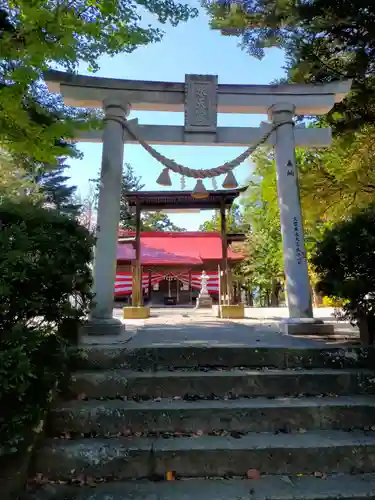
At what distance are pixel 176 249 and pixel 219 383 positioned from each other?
16429 mm

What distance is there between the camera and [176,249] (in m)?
19.3

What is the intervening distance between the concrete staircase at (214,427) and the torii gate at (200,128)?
5.35ft

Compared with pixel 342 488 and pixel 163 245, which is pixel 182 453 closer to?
pixel 342 488

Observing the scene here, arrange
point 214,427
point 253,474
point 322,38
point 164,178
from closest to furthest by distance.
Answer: point 253,474
point 214,427
point 164,178
point 322,38

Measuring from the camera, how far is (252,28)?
25.1 ft

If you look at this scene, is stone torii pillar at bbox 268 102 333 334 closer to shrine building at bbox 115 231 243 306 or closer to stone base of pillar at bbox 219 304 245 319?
stone base of pillar at bbox 219 304 245 319

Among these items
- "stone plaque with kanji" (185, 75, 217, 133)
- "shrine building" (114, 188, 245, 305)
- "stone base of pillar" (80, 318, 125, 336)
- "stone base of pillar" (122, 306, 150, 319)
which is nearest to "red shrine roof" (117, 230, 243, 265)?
"shrine building" (114, 188, 245, 305)

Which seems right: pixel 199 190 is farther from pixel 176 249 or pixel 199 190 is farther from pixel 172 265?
pixel 176 249

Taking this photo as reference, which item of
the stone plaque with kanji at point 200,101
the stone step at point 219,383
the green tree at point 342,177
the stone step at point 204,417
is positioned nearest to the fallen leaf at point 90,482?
the stone step at point 204,417

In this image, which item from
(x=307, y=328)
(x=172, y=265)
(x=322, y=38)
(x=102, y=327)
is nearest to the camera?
(x=102, y=327)

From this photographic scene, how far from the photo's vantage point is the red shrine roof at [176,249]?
17.9m

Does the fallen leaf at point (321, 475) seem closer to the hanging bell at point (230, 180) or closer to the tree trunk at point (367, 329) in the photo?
the tree trunk at point (367, 329)

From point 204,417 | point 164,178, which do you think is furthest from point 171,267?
point 204,417

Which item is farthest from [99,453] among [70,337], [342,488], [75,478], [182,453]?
[342,488]
